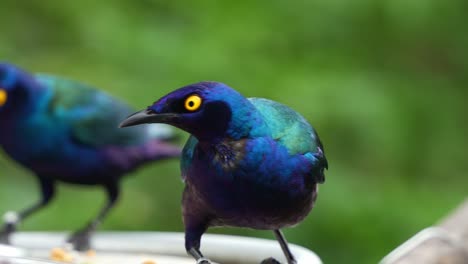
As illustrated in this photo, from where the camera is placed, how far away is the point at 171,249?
341 centimetres

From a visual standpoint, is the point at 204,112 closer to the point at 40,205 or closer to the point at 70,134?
the point at 70,134

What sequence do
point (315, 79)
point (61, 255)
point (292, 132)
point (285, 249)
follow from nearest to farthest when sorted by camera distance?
1. point (292, 132)
2. point (285, 249)
3. point (61, 255)
4. point (315, 79)

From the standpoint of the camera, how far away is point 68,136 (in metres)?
4.18

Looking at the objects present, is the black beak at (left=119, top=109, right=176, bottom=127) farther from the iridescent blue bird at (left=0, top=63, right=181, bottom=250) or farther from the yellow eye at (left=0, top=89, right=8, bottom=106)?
the yellow eye at (left=0, top=89, right=8, bottom=106)

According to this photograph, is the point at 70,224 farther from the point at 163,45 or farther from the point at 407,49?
the point at 407,49

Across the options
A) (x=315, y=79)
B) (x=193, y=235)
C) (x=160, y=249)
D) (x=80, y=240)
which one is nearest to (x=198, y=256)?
(x=193, y=235)

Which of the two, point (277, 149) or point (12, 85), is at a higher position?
point (277, 149)

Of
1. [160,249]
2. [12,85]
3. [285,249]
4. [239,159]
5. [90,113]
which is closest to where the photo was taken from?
[239,159]

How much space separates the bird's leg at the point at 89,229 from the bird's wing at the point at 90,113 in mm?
210

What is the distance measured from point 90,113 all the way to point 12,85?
349 mm

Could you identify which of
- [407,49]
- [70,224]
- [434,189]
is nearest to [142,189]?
[70,224]

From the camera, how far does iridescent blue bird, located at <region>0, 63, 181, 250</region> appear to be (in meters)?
4.07

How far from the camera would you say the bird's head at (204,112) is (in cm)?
227

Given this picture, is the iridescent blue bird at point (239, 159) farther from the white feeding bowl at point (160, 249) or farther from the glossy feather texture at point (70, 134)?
the glossy feather texture at point (70, 134)
